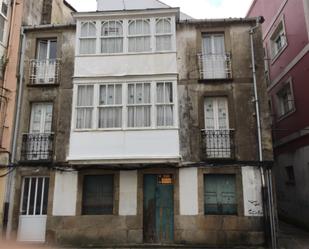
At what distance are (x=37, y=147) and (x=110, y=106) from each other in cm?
330

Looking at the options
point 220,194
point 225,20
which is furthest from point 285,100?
point 220,194

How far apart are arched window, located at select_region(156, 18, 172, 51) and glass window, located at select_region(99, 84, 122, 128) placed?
2285mm

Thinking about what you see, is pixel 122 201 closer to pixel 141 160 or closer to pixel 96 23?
pixel 141 160

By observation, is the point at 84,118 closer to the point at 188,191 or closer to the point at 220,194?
the point at 188,191

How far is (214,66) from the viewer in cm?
1253

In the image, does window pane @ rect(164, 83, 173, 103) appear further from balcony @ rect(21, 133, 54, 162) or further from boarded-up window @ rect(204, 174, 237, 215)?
balcony @ rect(21, 133, 54, 162)

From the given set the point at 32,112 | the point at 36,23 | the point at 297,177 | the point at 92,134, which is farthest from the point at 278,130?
the point at 36,23

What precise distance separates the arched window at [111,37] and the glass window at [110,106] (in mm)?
1551

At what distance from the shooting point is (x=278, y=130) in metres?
16.3

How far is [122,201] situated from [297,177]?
319 inches

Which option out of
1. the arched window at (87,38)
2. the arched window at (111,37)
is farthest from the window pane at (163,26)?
the arched window at (87,38)

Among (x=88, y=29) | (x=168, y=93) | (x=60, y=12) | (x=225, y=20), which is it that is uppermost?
(x=60, y=12)

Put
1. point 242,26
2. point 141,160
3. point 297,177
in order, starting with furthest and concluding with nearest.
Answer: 1. point 297,177
2. point 242,26
3. point 141,160

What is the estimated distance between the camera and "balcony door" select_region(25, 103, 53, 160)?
12312 millimetres
